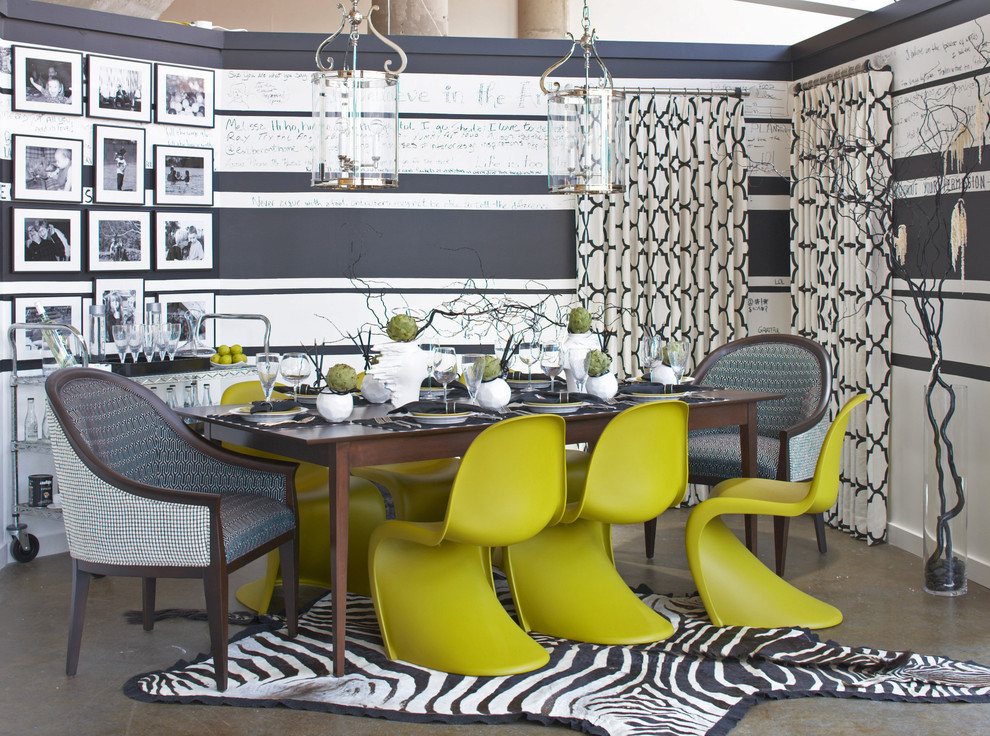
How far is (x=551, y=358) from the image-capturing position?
13.9ft

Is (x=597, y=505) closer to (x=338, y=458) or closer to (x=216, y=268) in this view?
(x=338, y=458)

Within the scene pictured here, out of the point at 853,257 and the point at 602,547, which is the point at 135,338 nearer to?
the point at 602,547

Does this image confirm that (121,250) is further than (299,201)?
No

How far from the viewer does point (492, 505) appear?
3.42 metres

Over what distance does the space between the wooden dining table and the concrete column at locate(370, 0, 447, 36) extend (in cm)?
357

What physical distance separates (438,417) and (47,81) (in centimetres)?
292

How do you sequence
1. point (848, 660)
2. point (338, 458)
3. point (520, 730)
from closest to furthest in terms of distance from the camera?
1. point (520, 730)
2. point (338, 458)
3. point (848, 660)

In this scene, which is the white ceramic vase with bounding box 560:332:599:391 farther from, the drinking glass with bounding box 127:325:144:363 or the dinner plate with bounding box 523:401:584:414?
the drinking glass with bounding box 127:325:144:363

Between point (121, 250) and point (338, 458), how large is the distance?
2742 millimetres

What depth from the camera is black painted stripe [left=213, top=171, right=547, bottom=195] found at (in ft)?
19.1

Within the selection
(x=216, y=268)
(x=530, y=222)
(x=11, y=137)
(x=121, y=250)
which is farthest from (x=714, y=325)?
(x=11, y=137)

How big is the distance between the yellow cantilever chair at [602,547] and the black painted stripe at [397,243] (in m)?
2.41

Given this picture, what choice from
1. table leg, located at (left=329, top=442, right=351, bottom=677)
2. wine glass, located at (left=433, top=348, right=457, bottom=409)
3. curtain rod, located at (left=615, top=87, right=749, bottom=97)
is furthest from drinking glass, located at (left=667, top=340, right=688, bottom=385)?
curtain rod, located at (left=615, top=87, right=749, bottom=97)

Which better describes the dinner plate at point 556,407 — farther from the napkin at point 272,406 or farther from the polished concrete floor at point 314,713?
the polished concrete floor at point 314,713
